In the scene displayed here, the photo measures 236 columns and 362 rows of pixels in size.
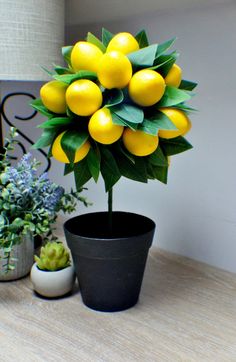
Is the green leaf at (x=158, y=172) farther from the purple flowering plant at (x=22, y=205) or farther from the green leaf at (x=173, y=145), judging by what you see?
the purple flowering plant at (x=22, y=205)

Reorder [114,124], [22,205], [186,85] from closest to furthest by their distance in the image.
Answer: [114,124] → [186,85] → [22,205]

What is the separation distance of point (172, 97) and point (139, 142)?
9cm

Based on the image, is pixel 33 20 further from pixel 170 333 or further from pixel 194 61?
pixel 170 333

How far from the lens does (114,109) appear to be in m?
0.64

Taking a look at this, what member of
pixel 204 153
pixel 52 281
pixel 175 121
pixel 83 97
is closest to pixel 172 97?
pixel 175 121

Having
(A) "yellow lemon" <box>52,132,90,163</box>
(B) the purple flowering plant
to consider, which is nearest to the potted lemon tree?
(A) "yellow lemon" <box>52,132,90,163</box>

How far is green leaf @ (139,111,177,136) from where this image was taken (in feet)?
2.08

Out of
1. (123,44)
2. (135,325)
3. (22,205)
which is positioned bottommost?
(135,325)

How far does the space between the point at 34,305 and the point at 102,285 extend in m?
0.14

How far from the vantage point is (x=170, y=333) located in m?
0.69

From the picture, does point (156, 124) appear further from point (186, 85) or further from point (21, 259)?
point (21, 259)

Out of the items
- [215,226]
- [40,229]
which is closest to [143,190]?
[215,226]

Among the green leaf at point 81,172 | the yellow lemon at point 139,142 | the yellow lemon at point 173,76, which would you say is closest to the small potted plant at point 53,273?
the green leaf at point 81,172

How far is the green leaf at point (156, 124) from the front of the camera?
63cm
